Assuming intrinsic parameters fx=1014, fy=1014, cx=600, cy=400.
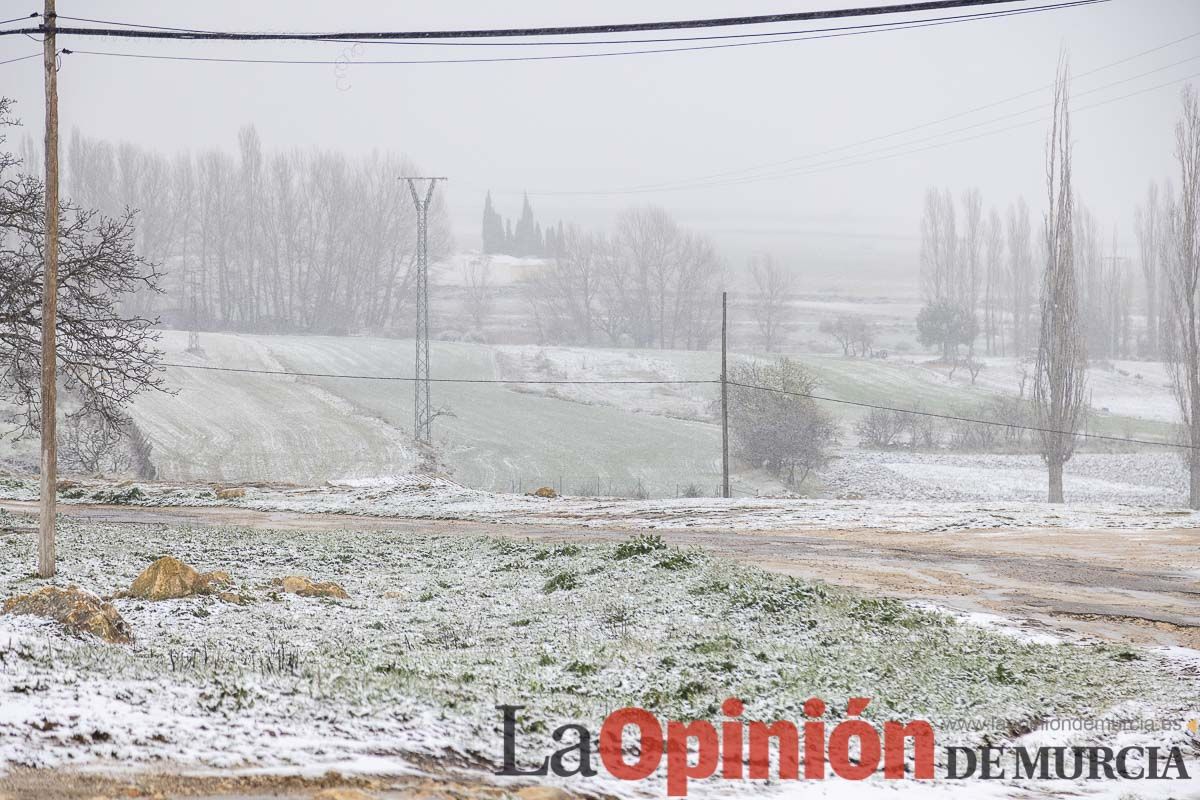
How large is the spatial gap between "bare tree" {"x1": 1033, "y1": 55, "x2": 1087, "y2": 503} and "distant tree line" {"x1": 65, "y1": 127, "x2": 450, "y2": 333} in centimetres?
7011

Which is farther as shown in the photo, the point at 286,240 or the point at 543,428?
the point at 286,240

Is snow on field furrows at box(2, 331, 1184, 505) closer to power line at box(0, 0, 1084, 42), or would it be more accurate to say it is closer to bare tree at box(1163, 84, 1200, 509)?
bare tree at box(1163, 84, 1200, 509)

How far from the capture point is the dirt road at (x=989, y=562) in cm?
1223

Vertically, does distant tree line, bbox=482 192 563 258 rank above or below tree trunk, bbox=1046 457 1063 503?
above

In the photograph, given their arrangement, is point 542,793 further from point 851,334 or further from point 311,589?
point 851,334

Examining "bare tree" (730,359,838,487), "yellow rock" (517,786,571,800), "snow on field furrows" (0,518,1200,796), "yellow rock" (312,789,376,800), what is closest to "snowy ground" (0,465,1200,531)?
"snow on field furrows" (0,518,1200,796)

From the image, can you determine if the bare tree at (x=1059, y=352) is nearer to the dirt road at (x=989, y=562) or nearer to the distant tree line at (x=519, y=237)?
the dirt road at (x=989, y=562)

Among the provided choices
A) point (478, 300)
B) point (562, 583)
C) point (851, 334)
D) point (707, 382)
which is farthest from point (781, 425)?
point (478, 300)

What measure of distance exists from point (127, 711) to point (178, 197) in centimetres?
10117

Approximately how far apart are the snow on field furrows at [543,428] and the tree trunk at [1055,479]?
2.86 metres

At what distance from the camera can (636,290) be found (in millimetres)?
104812

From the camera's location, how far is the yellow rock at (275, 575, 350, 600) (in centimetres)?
1247

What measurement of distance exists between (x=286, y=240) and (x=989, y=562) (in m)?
94.2

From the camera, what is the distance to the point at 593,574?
45.6 ft
